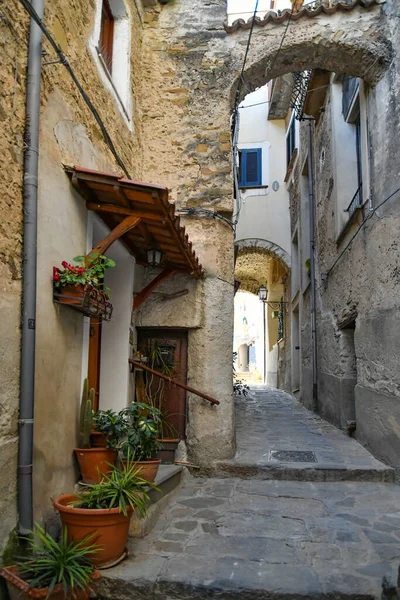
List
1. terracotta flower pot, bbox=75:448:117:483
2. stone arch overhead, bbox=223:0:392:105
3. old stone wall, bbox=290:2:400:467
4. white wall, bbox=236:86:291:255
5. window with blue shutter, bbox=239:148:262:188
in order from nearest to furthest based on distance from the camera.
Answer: terracotta flower pot, bbox=75:448:117:483 < old stone wall, bbox=290:2:400:467 < stone arch overhead, bbox=223:0:392:105 < white wall, bbox=236:86:291:255 < window with blue shutter, bbox=239:148:262:188

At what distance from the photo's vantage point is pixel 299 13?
6.27m

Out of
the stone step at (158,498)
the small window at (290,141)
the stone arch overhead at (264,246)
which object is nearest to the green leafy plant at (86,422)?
the stone step at (158,498)

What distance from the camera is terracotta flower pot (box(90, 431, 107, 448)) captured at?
3893mm

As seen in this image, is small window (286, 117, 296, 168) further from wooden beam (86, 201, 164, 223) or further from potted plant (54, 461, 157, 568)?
potted plant (54, 461, 157, 568)

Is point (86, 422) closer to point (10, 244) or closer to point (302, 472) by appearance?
point (10, 244)

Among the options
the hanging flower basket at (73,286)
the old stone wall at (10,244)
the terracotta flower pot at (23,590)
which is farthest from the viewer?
the hanging flower basket at (73,286)

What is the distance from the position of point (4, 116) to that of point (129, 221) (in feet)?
4.27

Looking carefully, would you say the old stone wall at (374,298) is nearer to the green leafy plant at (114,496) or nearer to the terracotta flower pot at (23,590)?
the green leafy plant at (114,496)

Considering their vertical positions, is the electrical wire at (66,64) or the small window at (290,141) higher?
the small window at (290,141)

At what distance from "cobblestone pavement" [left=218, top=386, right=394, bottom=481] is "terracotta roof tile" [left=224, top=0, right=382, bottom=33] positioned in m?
5.66

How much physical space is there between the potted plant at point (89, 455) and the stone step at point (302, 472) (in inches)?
79.7

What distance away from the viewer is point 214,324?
5773 mm

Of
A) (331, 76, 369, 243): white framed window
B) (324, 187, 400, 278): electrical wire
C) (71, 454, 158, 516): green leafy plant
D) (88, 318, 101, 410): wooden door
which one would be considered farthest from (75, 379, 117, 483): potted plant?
(331, 76, 369, 243): white framed window

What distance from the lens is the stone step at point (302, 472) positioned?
5.17 m
